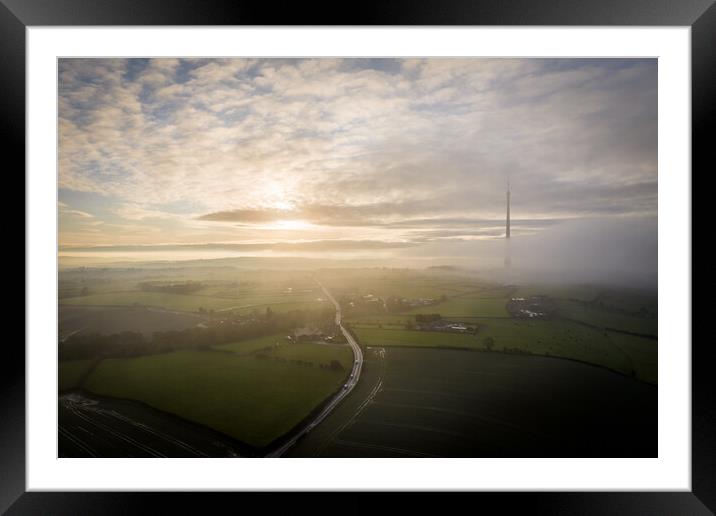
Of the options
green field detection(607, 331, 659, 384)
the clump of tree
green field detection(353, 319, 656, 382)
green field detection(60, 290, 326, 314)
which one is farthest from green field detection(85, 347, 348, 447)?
green field detection(607, 331, 659, 384)

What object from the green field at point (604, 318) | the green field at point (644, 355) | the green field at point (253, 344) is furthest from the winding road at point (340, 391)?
the green field at point (644, 355)

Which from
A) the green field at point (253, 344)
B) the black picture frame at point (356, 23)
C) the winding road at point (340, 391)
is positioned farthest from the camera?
the green field at point (253, 344)

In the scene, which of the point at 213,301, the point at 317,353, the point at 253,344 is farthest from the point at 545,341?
→ the point at 213,301

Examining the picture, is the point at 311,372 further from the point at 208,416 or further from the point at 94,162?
the point at 94,162

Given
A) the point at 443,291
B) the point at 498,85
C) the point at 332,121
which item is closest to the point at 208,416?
the point at 443,291

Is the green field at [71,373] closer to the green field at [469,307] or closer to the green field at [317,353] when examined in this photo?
the green field at [317,353]
